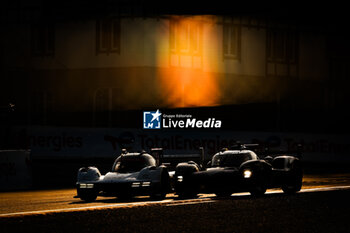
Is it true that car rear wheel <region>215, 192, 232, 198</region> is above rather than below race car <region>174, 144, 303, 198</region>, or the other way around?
below

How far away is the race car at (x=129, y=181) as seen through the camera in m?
16.5

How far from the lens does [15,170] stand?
923 inches

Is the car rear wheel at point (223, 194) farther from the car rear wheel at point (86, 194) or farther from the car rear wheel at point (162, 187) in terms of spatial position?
the car rear wheel at point (86, 194)

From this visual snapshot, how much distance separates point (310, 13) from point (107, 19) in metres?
15.2

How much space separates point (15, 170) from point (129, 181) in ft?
27.0

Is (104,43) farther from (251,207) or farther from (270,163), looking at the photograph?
(251,207)

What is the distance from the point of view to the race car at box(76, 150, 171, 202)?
54.1 feet

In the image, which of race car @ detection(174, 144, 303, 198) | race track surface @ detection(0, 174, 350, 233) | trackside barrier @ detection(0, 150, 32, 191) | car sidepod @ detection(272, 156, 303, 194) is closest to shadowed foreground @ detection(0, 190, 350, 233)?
race track surface @ detection(0, 174, 350, 233)

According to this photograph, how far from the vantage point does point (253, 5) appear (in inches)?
1716

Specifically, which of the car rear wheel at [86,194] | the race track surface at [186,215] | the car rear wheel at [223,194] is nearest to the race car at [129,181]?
the car rear wheel at [86,194]

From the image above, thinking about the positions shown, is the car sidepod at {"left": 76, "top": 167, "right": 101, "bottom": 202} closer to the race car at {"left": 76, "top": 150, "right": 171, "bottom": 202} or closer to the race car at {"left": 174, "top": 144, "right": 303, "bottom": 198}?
the race car at {"left": 76, "top": 150, "right": 171, "bottom": 202}

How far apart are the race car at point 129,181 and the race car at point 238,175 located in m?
0.62

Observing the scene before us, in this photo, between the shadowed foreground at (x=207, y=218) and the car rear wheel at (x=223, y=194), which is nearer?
the shadowed foreground at (x=207, y=218)

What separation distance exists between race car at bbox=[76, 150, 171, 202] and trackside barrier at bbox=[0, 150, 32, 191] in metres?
6.74
